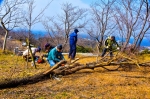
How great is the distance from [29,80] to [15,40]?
2401cm

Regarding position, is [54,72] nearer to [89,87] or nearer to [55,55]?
[55,55]

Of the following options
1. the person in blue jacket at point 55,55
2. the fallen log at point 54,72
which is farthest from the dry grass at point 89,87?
the person in blue jacket at point 55,55

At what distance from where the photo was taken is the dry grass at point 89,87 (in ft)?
19.3

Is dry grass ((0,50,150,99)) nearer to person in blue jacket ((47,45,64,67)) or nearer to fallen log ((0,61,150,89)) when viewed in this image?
fallen log ((0,61,150,89))

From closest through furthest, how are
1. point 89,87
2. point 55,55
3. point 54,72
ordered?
point 89,87
point 54,72
point 55,55

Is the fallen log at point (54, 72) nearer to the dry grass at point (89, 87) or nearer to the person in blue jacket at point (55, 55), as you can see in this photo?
the dry grass at point (89, 87)

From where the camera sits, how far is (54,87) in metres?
6.52

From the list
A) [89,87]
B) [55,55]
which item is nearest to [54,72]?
[55,55]

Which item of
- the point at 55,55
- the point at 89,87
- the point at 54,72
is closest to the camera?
the point at 89,87

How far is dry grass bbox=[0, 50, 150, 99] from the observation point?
587cm

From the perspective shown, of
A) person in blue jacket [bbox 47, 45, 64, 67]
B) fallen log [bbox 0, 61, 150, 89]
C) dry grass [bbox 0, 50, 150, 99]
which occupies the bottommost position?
dry grass [bbox 0, 50, 150, 99]

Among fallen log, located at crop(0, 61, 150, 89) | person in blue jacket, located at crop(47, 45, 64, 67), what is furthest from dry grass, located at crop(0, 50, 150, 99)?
person in blue jacket, located at crop(47, 45, 64, 67)

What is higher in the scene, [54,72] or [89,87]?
[54,72]

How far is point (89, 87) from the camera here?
21.6 ft
